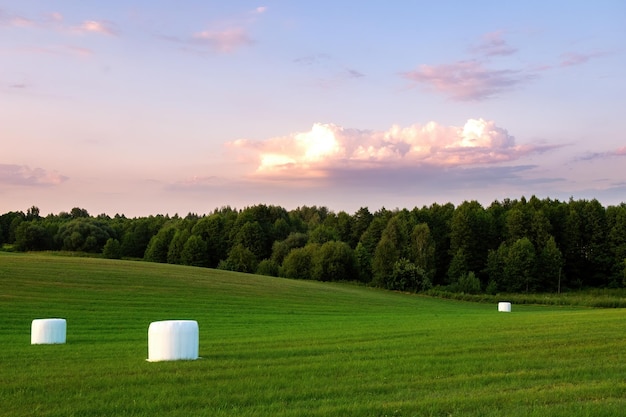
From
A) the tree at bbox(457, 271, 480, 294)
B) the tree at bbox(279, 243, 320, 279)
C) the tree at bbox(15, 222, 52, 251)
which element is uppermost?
the tree at bbox(15, 222, 52, 251)

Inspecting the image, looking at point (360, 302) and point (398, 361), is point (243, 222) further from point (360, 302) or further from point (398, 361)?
point (398, 361)

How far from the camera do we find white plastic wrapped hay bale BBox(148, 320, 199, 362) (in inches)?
620

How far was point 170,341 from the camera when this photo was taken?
15828 millimetres

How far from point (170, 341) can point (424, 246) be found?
97997 mm

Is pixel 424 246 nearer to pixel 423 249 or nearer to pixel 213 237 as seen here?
pixel 423 249

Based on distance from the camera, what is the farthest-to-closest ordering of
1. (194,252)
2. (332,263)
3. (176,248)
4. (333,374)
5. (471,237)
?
(176,248), (194,252), (471,237), (332,263), (333,374)

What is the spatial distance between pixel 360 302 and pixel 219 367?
4570cm

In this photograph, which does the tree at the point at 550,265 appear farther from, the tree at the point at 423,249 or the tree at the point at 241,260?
the tree at the point at 241,260

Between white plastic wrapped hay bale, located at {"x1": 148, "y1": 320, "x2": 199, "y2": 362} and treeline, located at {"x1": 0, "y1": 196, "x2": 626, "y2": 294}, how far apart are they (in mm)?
75424

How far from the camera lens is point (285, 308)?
4728cm

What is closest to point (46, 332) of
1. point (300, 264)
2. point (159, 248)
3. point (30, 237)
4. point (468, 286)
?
point (468, 286)

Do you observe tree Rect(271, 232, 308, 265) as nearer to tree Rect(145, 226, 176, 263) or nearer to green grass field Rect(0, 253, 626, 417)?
tree Rect(145, 226, 176, 263)

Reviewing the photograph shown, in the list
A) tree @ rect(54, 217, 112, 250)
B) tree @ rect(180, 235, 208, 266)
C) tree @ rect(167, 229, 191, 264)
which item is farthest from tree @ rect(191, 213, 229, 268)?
tree @ rect(54, 217, 112, 250)

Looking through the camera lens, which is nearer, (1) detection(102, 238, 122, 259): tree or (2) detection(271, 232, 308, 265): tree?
(2) detection(271, 232, 308, 265): tree
